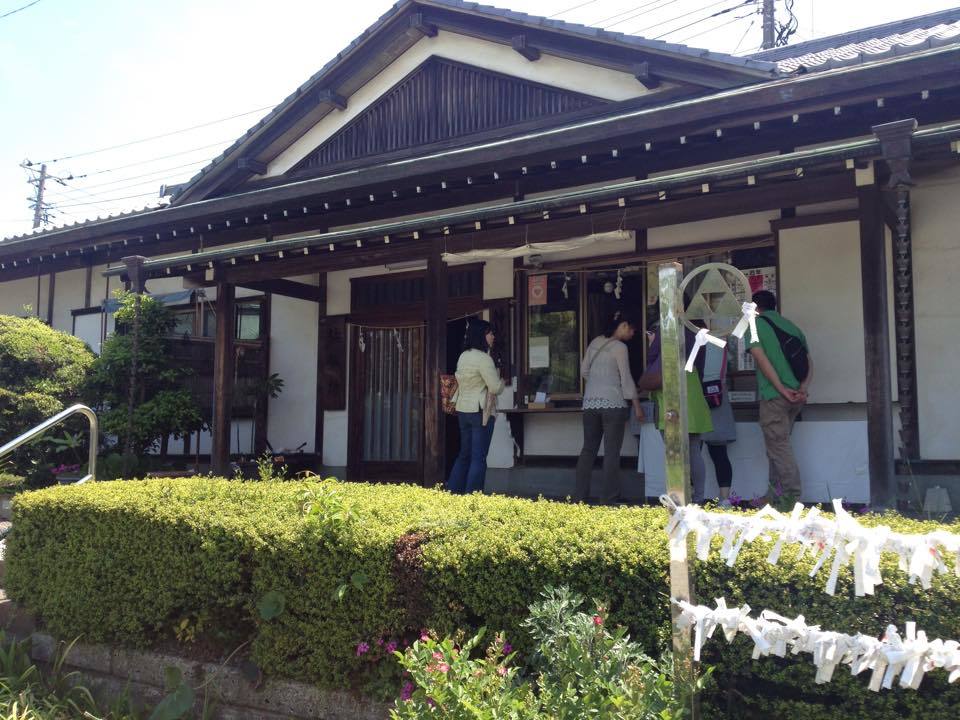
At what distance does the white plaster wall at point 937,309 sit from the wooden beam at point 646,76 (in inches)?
114

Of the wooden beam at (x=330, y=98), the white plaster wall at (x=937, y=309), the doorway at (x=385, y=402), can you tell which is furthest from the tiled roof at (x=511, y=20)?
the doorway at (x=385, y=402)

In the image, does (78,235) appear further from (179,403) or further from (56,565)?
(56,565)

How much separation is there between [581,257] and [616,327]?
1.52 m

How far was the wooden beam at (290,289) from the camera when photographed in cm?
986

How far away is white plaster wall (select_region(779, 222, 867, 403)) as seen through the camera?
7.07 meters

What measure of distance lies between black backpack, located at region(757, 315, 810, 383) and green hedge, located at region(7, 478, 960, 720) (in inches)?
124

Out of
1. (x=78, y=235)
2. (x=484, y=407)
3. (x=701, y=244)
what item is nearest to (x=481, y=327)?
(x=484, y=407)

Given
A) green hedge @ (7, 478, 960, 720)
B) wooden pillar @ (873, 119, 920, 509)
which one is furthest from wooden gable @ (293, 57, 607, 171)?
green hedge @ (7, 478, 960, 720)

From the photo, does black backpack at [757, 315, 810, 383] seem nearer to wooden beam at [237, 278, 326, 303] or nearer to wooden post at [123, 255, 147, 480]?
wooden beam at [237, 278, 326, 303]

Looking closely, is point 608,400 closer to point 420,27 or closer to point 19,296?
point 420,27

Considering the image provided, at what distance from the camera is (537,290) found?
29.5ft

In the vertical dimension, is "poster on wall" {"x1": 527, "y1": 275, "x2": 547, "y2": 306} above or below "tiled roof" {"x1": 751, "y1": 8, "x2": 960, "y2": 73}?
below

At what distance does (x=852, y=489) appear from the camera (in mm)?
6547

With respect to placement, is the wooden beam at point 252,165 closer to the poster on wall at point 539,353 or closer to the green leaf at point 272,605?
the poster on wall at point 539,353
